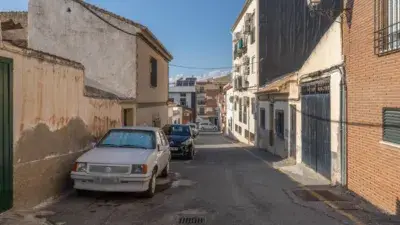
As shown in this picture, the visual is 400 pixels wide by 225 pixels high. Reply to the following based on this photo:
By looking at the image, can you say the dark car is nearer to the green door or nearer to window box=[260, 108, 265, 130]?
window box=[260, 108, 265, 130]

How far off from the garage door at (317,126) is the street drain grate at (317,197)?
1686 mm

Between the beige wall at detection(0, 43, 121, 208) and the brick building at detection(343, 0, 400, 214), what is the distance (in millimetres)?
6393

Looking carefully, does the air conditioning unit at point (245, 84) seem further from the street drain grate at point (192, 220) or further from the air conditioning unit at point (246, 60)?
the street drain grate at point (192, 220)

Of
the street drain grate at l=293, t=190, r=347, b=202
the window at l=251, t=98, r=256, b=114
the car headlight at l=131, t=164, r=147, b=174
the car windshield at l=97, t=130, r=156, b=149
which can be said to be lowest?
the street drain grate at l=293, t=190, r=347, b=202

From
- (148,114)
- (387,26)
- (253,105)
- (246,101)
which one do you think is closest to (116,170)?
(387,26)

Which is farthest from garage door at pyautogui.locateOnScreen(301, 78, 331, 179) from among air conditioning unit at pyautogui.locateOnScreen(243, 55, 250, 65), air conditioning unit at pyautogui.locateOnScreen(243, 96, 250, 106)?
air conditioning unit at pyautogui.locateOnScreen(243, 55, 250, 65)

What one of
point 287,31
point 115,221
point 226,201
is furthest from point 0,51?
point 287,31

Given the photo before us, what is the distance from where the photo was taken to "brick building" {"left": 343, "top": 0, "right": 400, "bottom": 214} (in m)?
7.55

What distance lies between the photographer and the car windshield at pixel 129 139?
33.2 ft

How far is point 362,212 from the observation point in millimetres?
7824

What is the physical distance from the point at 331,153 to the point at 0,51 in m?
8.31

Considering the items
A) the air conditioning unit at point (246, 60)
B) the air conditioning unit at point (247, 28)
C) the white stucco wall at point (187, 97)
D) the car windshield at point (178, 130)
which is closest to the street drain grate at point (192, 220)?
the car windshield at point (178, 130)

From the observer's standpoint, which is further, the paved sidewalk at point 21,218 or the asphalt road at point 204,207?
the asphalt road at point 204,207

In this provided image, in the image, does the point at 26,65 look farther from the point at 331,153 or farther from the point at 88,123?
the point at 331,153
